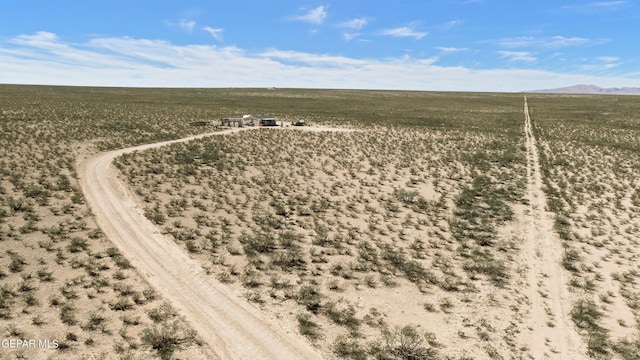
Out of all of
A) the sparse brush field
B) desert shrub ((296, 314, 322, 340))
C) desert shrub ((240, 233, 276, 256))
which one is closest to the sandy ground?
desert shrub ((296, 314, 322, 340))

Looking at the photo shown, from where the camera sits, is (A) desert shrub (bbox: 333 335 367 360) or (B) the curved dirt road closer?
(A) desert shrub (bbox: 333 335 367 360)

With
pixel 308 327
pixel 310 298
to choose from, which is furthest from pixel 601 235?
pixel 308 327

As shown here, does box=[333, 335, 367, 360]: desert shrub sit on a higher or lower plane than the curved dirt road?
lower

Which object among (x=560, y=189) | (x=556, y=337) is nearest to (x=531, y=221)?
(x=560, y=189)

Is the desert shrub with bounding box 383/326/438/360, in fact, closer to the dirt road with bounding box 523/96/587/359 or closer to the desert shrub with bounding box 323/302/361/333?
the desert shrub with bounding box 323/302/361/333

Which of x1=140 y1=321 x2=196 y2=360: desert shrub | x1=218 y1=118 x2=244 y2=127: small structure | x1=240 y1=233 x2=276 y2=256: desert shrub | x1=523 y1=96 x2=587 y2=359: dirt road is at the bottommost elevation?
x1=523 y1=96 x2=587 y2=359: dirt road

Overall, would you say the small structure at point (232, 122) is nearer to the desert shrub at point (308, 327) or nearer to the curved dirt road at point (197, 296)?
the curved dirt road at point (197, 296)

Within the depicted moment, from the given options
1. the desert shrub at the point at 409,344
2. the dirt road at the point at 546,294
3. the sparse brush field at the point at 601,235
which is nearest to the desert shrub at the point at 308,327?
the desert shrub at the point at 409,344

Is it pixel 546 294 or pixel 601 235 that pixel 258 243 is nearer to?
pixel 546 294
